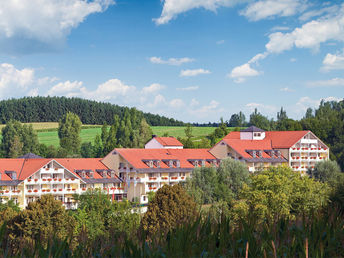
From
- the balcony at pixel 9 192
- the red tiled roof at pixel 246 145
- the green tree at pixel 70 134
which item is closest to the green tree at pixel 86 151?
the green tree at pixel 70 134

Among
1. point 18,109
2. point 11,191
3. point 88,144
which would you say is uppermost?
point 18,109

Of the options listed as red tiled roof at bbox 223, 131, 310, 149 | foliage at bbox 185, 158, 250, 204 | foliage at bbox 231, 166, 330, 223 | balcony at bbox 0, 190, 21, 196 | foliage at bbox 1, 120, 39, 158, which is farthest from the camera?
foliage at bbox 1, 120, 39, 158

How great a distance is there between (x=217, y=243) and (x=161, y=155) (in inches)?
3379

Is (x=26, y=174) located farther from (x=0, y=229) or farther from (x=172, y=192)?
(x=0, y=229)

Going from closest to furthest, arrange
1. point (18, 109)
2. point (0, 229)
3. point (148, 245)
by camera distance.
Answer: point (148, 245)
point (0, 229)
point (18, 109)

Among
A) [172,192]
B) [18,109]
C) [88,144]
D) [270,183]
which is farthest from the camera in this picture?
[18,109]

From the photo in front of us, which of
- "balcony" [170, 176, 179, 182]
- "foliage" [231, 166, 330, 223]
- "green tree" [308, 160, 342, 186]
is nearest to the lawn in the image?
"balcony" [170, 176, 179, 182]

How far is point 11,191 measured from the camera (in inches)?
3068

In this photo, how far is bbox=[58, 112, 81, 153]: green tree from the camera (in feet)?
419

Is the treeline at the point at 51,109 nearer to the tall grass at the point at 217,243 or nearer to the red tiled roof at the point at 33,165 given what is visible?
the red tiled roof at the point at 33,165

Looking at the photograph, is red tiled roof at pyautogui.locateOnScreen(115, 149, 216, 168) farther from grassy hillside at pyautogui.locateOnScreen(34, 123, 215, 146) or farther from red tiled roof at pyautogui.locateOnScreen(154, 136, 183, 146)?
grassy hillside at pyautogui.locateOnScreen(34, 123, 215, 146)

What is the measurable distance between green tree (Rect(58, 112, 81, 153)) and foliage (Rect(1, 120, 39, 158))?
30.7 ft

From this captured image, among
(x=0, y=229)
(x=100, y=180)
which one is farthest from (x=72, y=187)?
(x=0, y=229)

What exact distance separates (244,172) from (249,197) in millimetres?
17800
